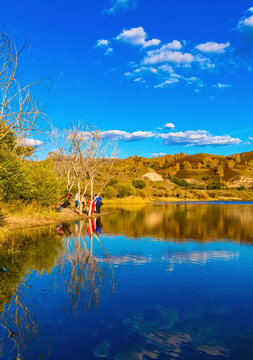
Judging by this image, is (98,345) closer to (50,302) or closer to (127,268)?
(50,302)

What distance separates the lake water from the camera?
17.2 ft

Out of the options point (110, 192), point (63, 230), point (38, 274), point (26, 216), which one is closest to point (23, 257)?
point (38, 274)

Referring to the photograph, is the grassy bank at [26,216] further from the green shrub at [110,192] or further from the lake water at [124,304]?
the green shrub at [110,192]

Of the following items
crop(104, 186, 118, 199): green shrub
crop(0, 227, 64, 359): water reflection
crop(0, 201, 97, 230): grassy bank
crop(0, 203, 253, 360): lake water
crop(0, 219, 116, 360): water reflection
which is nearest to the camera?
crop(0, 203, 253, 360): lake water

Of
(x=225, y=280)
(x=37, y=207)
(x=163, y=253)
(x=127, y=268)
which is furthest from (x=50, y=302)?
(x=37, y=207)

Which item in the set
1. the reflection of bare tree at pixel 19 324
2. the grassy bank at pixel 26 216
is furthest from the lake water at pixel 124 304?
the grassy bank at pixel 26 216

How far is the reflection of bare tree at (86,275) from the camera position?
7.40m

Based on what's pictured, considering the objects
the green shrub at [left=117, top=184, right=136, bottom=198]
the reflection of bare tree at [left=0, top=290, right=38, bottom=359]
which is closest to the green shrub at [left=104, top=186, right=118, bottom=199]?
the green shrub at [left=117, top=184, right=136, bottom=198]

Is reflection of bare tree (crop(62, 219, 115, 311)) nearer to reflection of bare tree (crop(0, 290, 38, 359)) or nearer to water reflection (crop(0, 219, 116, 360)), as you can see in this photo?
water reflection (crop(0, 219, 116, 360))

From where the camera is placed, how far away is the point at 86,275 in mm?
9328

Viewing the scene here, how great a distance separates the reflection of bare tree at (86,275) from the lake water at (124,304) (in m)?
0.02

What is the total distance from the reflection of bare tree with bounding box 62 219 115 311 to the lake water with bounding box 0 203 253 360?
0.08 feet

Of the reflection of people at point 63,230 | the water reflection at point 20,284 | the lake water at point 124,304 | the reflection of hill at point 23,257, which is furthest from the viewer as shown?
the reflection of people at point 63,230

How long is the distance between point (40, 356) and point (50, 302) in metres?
2.31
